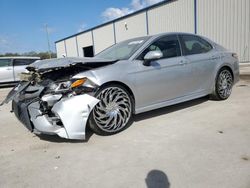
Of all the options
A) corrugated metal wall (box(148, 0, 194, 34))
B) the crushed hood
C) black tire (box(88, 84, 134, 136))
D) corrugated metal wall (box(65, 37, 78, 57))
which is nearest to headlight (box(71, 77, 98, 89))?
black tire (box(88, 84, 134, 136))

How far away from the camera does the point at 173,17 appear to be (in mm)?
13625

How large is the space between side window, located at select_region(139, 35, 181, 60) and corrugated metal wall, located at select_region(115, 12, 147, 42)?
1203cm

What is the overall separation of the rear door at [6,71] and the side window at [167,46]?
8.68m

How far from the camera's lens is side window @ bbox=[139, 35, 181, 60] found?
4152 mm

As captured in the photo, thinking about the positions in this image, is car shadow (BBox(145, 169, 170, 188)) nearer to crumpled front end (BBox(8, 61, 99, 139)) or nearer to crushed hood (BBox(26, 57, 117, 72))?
crumpled front end (BBox(8, 61, 99, 139))

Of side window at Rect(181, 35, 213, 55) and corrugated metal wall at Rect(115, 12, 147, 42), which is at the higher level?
corrugated metal wall at Rect(115, 12, 147, 42)

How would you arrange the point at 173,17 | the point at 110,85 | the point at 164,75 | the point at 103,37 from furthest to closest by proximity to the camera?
the point at 103,37 < the point at 173,17 < the point at 164,75 < the point at 110,85

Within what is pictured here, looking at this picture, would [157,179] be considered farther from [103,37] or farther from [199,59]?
[103,37]

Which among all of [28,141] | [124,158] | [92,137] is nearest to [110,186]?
[124,158]

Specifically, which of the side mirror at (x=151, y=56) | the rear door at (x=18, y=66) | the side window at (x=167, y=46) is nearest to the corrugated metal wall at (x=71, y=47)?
the rear door at (x=18, y=66)

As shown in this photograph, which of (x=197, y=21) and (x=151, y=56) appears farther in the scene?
(x=197, y=21)

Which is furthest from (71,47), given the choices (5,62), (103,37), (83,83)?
(83,83)

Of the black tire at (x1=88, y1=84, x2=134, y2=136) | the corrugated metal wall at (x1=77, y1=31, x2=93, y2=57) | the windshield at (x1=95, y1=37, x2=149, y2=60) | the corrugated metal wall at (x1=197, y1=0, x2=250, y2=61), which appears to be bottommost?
the black tire at (x1=88, y1=84, x2=134, y2=136)

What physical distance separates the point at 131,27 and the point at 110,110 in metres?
14.6
